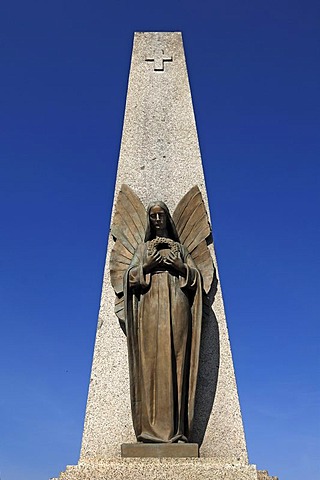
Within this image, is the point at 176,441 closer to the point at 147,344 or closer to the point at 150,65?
the point at 147,344

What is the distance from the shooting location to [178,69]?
23.9ft

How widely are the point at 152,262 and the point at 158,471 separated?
1.84 meters

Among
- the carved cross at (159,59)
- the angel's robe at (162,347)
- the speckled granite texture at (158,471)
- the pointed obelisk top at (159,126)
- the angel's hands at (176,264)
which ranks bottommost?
the speckled granite texture at (158,471)

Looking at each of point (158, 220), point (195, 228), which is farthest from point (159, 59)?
point (158, 220)

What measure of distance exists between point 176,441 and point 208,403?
0.76 meters

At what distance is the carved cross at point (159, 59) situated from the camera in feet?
23.9

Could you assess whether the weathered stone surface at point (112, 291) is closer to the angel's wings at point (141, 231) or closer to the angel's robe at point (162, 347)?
the angel's wings at point (141, 231)

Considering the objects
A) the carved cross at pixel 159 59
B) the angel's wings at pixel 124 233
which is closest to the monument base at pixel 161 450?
the angel's wings at pixel 124 233

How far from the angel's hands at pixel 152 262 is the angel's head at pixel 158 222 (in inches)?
13.1

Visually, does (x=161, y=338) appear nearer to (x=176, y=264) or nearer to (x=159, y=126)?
(x=176, y=264)

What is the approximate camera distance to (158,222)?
18.5 ft

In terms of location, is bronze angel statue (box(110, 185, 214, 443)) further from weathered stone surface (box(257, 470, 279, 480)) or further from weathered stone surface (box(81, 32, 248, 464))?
weathered stone surface (box(257, 470, 279, 480))

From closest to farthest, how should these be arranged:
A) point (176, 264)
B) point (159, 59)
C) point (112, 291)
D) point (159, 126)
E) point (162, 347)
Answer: point (162, 347), point (176, 264), point (112, 291), point (159, 126), point (159, 59)

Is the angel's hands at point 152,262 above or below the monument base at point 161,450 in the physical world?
above
